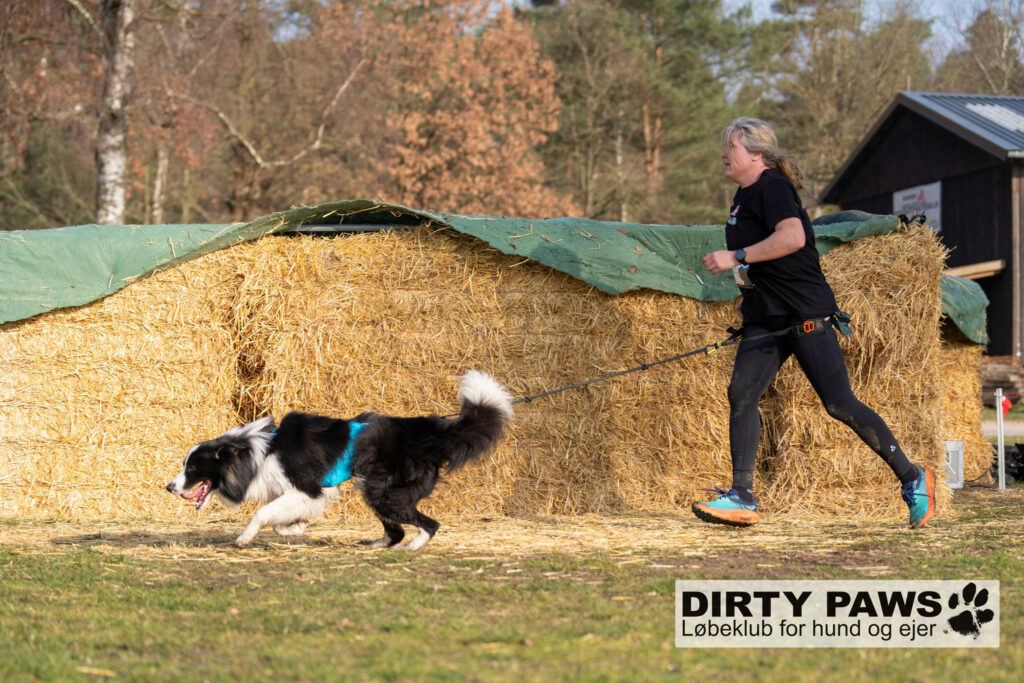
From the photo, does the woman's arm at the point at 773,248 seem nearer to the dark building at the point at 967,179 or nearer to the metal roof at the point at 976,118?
the dark building at the point at 967,179

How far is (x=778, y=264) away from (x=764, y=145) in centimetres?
65

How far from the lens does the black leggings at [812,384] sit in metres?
5.02

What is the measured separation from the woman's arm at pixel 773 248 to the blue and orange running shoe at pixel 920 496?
143cm

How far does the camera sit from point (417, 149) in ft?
88.4

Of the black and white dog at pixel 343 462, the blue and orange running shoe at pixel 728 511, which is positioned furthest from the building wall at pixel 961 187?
the black and white dog at pixel 343 462

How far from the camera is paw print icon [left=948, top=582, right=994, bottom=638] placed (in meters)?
3.25

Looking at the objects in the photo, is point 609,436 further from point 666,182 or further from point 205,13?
point 666,182

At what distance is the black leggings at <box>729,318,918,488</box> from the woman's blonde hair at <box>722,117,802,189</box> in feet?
2.70

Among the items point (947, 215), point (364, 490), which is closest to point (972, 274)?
point (947, 215)

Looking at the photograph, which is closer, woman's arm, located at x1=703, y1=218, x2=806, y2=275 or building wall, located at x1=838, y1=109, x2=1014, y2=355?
woman's arm, located at x1=703, y1=218, x2=806, y2=275

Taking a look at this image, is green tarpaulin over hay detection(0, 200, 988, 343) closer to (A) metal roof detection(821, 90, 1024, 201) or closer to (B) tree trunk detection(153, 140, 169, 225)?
(A) metal roof detection(821, 90, 1024, 201)

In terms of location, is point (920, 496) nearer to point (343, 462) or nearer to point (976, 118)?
point (343, 462)

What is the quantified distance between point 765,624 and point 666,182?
28954mm

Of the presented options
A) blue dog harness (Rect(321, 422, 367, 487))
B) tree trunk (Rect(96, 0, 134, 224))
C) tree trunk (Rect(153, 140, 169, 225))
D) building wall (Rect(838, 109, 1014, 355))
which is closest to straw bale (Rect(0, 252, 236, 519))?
blue dog harness (Rect(321, 422, 367, 487))
